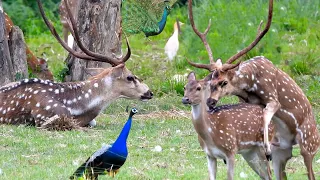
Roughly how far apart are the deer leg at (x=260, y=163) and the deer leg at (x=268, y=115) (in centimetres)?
25

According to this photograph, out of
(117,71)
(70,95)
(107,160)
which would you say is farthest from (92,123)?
(107,160)

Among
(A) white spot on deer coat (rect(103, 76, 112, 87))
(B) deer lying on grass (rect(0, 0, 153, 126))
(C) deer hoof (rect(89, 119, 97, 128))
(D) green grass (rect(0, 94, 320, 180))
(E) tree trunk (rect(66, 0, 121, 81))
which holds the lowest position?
(C) deer hoof (rect(89, 119, 97, 128))

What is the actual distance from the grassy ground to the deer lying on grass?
0.97 ft

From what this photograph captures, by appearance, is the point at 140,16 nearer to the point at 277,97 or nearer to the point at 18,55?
the point at 18,55

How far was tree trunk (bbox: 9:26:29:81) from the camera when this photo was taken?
12.8 m

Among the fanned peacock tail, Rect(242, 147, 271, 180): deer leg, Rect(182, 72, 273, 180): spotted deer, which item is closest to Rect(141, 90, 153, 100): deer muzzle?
the fanned peacock tail

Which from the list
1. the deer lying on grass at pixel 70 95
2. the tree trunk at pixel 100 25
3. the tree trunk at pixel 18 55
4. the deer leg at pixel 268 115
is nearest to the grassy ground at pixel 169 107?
the deer lying on grass at pixel 70 95

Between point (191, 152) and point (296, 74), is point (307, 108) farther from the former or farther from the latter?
point (296, 74)

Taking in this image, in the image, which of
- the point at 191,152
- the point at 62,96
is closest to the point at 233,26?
the point at 62,96

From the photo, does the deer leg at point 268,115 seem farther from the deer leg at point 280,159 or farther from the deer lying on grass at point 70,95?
the deer lying on grass at point 70,95

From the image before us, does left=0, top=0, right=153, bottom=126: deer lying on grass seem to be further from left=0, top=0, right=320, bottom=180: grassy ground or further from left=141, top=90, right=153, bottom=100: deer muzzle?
left=0, top=0, right=320, bottom=180: grassy ground

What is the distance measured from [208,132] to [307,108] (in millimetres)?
996

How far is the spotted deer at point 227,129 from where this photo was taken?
26.0ft

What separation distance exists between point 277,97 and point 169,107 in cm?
437
